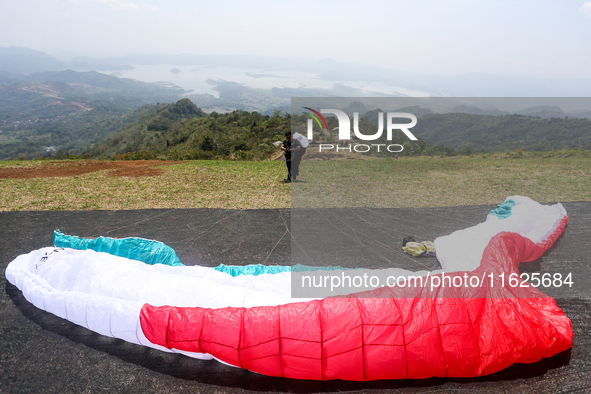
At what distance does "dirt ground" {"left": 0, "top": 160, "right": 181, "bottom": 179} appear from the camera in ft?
30.5

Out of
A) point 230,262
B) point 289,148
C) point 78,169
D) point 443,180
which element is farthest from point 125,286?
point 78,169

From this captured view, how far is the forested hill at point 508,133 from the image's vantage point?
12.0 m

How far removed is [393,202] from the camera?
21.8 ft

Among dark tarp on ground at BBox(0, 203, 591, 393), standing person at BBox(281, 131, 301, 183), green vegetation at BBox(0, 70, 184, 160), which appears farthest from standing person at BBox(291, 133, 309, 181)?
green vegetation at BBox(0, 70, 184, 160)

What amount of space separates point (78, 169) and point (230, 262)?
8.96 meters

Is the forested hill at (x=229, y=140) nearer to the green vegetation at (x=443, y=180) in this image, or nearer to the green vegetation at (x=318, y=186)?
the green vegetation at (x=318, y=186)

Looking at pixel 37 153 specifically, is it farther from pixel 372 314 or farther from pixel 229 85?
pixel 372 314

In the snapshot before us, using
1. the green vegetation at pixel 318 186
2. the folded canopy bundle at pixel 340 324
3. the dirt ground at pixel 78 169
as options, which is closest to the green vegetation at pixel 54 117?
the dirt ground at pixel 78 169

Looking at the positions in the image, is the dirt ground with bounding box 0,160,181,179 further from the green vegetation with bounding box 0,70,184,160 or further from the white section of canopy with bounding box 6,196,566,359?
the green vegetation with bounding box 0,70,184,160

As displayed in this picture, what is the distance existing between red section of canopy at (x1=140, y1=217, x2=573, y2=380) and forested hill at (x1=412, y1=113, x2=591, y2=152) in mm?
9944

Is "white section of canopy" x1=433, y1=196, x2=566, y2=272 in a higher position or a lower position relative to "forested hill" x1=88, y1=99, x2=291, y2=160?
lower

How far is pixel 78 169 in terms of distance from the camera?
1022cm

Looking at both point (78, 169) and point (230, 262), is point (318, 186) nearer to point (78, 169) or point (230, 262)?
point (230, 262)

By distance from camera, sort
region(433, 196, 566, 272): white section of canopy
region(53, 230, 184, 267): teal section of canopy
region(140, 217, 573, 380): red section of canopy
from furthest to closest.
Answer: region(53, 230, 184, 267): teal section of canopy, region(433, 196, 566, 272): white section of canopy, region(140, 217, 573, 380): red section of canopy
